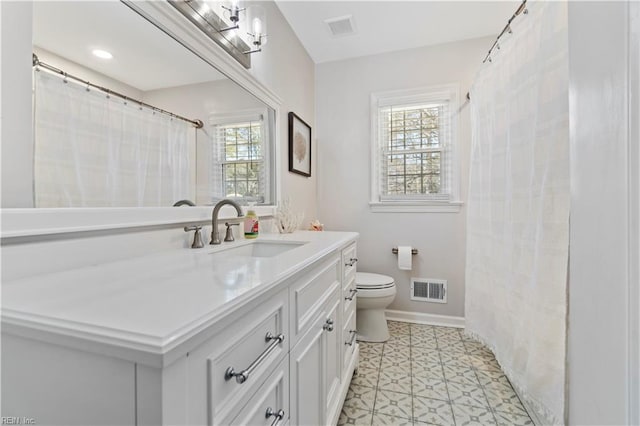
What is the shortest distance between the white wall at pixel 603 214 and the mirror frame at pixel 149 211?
3.81 ft

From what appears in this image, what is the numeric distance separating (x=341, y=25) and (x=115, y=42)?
6.02ft

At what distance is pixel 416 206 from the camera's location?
2576mm

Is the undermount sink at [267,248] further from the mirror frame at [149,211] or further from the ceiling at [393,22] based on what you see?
the ceiling at [393,22]

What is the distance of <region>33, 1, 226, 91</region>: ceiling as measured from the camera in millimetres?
753

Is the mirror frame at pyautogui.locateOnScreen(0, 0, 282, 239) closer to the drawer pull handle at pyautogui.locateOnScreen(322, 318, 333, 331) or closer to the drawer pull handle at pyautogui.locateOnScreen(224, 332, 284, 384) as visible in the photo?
the drawer pull handle at pyautogui.locateOnScreen(224, 332, 284, 384)

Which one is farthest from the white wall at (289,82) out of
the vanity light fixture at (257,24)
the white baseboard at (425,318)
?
the white baseboard at (425,318)

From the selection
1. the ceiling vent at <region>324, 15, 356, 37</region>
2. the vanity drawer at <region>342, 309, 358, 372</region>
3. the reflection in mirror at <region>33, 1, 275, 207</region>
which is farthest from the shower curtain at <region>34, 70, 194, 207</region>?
the ceiling vent at <region>324, 15, 356, 37</region>

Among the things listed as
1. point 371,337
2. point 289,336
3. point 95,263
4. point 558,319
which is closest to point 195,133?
point 95,263

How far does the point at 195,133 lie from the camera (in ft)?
4.05

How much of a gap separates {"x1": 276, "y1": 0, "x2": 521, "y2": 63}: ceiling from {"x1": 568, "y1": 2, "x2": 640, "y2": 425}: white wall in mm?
1767

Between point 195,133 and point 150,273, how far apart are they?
0.73 metres

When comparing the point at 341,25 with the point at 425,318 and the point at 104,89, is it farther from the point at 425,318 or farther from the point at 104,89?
the point at 425,318

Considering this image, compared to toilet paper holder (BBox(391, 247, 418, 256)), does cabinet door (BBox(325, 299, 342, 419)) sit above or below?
below

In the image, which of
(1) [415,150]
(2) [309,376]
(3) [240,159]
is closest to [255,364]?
(2) [309,376]
